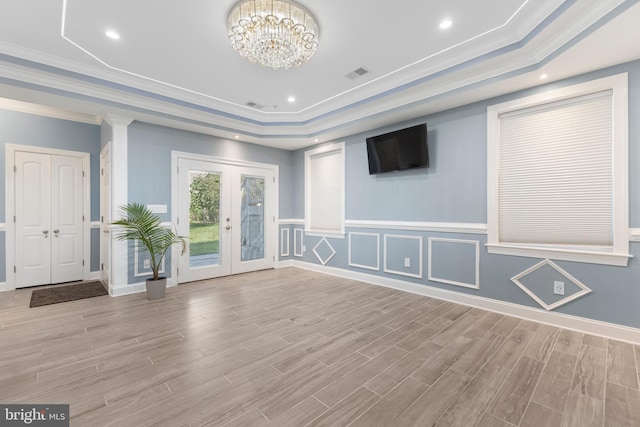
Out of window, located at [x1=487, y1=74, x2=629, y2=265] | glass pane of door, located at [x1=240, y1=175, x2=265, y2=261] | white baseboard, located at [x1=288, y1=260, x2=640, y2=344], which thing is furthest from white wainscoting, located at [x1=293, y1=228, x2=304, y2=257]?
window, located at [x1=487, y1=74, x2=629, y2=265]

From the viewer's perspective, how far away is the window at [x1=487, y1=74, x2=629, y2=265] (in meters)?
2.71

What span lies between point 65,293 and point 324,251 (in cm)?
424

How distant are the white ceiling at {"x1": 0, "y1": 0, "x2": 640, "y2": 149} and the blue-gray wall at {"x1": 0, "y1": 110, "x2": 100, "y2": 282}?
157 centimetres

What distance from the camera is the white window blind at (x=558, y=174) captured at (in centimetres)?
282

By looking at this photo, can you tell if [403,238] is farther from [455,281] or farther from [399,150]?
[399,150]

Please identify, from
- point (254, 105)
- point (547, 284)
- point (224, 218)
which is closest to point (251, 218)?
point (224, 218)

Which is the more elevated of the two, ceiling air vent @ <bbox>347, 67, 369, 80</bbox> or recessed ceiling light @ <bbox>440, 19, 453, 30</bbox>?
ceiling air vent @ <bbox>347, 67, 369, 80</bbox>

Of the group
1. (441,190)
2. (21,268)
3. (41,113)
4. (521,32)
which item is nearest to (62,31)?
(41,113)

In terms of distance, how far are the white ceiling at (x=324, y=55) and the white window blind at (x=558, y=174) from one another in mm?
417

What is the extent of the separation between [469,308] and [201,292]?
383 centimetres

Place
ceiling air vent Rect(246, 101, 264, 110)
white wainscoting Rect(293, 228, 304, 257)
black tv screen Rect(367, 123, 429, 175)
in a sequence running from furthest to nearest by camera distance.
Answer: white wainscoting Rect(293, 228, 304, 257) → ceiling air vent Rect(246, 101, 264, 110) → black tv screen Rect(367, 123, 429, 175)

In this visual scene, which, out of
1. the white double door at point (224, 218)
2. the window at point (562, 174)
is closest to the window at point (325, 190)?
the white double door at point (224, 218)

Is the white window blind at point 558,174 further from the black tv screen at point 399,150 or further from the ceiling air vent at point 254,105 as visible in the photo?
the ceiling air vent at point 254,105

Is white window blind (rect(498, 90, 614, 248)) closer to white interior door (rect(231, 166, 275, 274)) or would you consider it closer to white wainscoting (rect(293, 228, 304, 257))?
white wainscoting (rect(293, 228, 304, 257))
